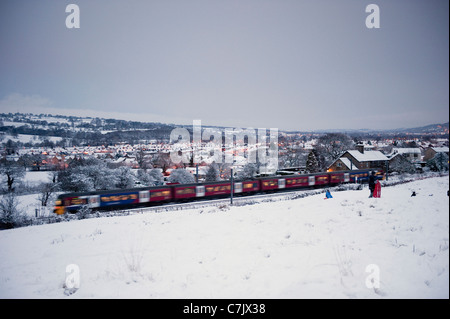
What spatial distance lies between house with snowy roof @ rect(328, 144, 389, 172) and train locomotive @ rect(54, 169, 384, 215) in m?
5.94

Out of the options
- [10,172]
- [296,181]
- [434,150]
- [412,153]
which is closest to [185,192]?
[296,181]

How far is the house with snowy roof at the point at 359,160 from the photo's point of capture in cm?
4000

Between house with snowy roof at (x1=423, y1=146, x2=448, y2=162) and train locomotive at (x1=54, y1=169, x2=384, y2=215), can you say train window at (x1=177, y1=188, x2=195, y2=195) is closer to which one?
train locomotive at (x1=54, y1=169, x2=384, y2=215)

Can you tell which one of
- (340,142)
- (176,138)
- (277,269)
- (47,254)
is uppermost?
(176,138)

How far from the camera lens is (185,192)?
2373 centimetres

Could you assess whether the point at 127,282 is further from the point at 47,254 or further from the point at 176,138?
the point at 176,138

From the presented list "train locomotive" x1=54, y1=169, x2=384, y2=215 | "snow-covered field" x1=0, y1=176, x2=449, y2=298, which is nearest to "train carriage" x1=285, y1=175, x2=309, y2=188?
"train locomotive" x1=54, y1=169, x2=384, y2=215

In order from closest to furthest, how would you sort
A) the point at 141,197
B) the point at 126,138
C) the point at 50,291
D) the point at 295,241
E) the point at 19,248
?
the point at 50,291, the point at 295,241, the point at 19,248, the point at 141,197, the point at 126,138

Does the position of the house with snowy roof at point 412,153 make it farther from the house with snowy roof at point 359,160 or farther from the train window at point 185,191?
the train window at point 185,191

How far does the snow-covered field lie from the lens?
134 inches

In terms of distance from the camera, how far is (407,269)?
3479mm
